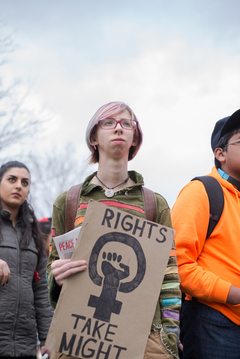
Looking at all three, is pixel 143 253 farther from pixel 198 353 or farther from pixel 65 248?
pixel 198 353

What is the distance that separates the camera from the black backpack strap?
8.14ft

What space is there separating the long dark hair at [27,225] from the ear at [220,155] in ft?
6.31

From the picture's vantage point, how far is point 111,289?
1.83 m

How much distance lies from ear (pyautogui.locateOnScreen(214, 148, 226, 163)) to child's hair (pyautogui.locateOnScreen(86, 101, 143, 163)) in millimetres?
702

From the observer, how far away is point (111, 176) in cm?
240

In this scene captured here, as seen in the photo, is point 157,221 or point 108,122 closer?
point 157,221

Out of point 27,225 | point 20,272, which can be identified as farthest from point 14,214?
point 20,272

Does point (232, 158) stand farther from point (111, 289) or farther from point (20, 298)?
point (20, 298)

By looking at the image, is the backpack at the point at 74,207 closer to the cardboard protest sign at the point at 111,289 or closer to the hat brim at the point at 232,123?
the cardboard protest sign at the point at 111,289

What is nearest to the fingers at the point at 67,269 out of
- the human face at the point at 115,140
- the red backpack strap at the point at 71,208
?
the red backpack strap at the point at 71,208

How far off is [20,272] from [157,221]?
174 centimetres

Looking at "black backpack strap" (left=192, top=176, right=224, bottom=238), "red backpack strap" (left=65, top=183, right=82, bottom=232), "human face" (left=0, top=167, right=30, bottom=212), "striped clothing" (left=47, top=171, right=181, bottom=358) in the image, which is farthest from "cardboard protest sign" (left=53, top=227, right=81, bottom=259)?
"human face" (left=0, top=167, right=30, bottom=212)

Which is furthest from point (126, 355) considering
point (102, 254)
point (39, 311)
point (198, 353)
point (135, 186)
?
point (39, 311)

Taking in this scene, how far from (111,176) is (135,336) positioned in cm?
99
